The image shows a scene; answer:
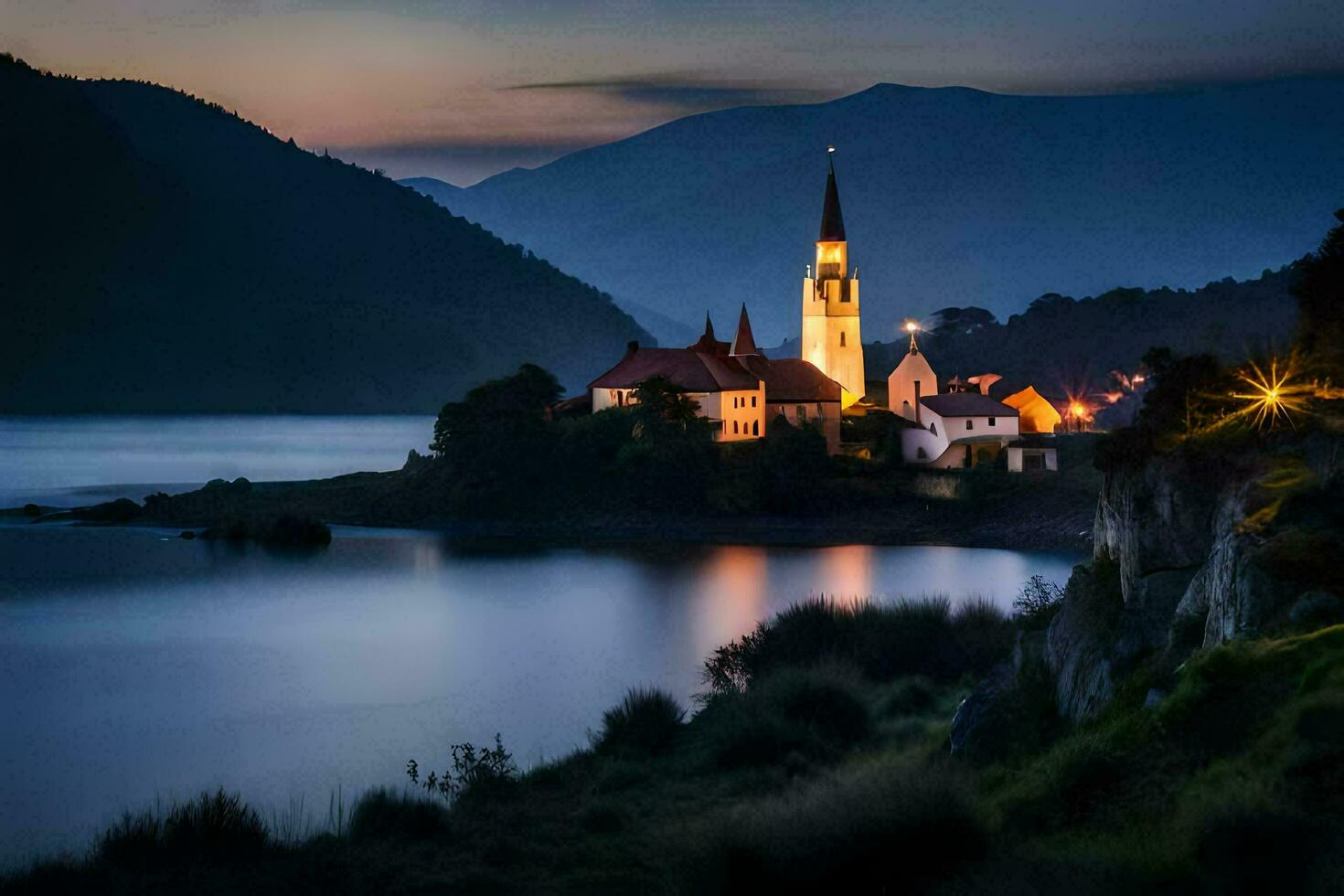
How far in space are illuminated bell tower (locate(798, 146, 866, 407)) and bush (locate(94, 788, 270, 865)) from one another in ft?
214

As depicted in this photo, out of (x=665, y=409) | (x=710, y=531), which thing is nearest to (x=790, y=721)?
(x=710, y=531)

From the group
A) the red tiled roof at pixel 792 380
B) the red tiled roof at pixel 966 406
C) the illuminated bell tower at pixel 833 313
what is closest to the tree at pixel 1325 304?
the red tiled roof at pixel 966 406

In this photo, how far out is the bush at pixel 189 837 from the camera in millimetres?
12719

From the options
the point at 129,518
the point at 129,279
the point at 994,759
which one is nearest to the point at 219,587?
the point at 129,518

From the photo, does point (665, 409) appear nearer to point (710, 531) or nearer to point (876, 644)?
point (710, 531)

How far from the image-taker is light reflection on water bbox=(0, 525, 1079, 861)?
20828 millimetres

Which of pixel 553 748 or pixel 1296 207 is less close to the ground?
pixel 1296 207

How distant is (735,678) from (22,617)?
838 inches

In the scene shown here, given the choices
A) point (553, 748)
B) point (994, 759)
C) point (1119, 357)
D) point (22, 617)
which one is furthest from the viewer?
point (1119, 357)

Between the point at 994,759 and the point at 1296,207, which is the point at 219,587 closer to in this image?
the point at 994,759

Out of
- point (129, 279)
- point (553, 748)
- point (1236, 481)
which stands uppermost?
point (129, 279)

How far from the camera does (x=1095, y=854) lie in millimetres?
9094

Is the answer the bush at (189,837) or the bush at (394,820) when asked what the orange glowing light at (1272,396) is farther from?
the bush at (189,837)

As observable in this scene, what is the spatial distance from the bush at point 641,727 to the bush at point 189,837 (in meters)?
5.17
